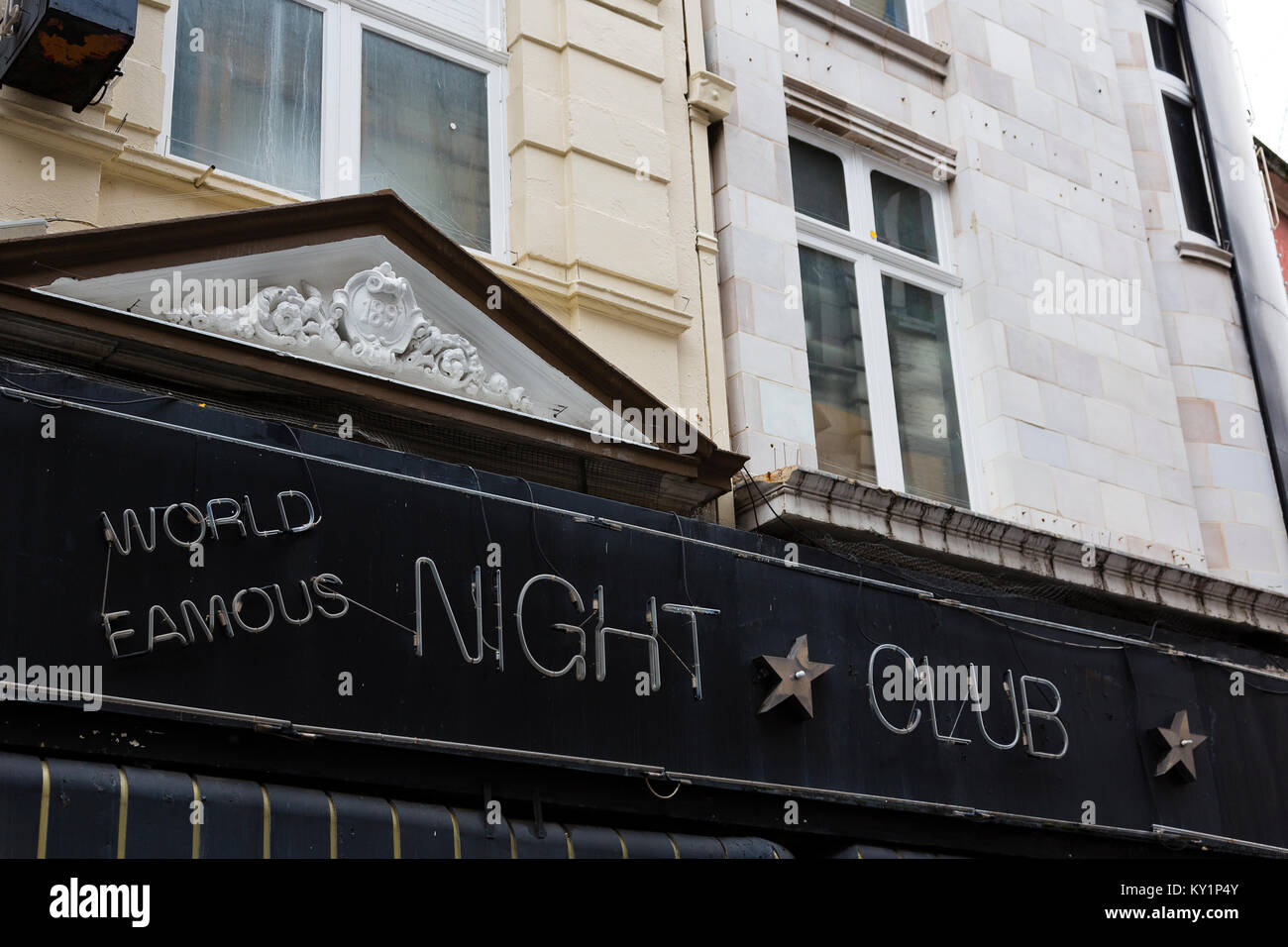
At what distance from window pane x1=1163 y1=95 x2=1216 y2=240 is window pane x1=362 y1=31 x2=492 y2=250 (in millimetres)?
8041

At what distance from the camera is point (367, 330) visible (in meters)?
8.51

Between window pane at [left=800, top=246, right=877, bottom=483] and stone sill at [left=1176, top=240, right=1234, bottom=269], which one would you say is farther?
stone sill at [left=1176, top=240, right=1234, bottom=269]

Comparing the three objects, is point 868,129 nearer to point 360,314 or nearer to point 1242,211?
point 1242,211

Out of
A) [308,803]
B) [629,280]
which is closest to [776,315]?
[629,280]

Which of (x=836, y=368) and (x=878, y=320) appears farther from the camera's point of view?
(x=878, y=320)

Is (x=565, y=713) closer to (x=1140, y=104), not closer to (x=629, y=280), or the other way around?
(x=629, y=280)

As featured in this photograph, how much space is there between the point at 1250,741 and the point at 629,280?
5.99 metres

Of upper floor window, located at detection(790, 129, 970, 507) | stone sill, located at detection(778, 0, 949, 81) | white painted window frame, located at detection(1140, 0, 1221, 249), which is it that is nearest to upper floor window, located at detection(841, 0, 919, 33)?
stone sill, located at detection(778, 0, 949, 81)

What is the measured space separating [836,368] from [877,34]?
3.29 m

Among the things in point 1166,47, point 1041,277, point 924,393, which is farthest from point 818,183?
point 1166,47

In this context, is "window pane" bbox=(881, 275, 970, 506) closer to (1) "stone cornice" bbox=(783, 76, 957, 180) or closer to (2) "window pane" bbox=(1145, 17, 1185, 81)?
(1) "stone cornice" bbox=(783, 76, 957, 180)

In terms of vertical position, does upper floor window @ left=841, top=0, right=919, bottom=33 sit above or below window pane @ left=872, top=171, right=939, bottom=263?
above

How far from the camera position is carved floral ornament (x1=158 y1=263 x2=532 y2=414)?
316 inches

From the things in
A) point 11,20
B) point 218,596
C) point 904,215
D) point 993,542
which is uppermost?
point 904,215
